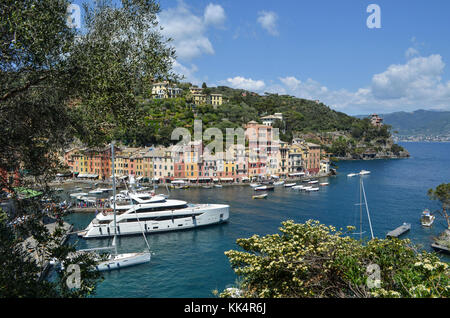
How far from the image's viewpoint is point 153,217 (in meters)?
21.5

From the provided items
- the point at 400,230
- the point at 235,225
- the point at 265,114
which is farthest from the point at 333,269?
the point at 265,114

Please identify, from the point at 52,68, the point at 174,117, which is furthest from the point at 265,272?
the point at 174,117

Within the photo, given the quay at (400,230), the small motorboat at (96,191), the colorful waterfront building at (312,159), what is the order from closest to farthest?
the quay at (400,230), the small motorboat at (96,191), the colorful waterfront building at (312,159)

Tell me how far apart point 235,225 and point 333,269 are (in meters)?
18.4

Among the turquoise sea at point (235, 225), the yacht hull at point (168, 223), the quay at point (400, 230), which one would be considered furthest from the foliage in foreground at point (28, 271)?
the quay at point (400, 230)

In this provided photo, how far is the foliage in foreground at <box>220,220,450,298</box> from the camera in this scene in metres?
4.55

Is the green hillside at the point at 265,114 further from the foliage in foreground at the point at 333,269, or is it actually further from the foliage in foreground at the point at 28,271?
the foliage in foreground at the point at 28,271

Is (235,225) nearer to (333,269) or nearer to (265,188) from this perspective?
(265,188)

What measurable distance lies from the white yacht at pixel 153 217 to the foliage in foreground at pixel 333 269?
16.2 meters

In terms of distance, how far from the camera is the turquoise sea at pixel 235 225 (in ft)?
45.7

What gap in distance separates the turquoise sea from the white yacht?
562mm

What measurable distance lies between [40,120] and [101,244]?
1722 centimetres

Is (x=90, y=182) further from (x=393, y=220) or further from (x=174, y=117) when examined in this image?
(x=393, y=220)

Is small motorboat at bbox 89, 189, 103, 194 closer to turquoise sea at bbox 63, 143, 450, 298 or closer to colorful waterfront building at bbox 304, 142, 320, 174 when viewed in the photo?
turquoise sea at bbox 63, 143, 450, 298
